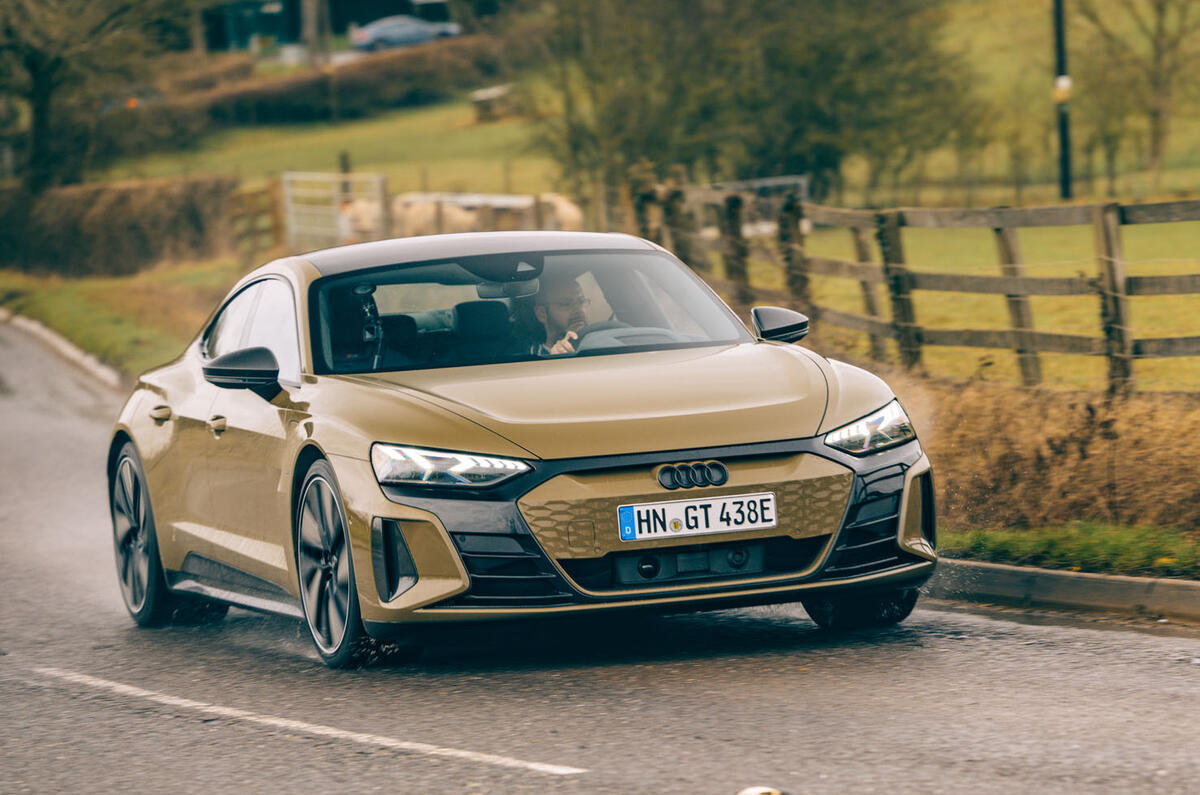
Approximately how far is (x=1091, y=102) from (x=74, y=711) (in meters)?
42.5

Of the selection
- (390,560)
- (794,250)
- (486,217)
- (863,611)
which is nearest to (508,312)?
(390,560)

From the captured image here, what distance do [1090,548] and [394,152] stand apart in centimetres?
6496

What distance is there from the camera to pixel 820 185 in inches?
1770

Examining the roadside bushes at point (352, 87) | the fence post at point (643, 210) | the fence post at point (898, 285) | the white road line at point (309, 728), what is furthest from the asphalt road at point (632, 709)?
the roadside bushes at point (352, 87)

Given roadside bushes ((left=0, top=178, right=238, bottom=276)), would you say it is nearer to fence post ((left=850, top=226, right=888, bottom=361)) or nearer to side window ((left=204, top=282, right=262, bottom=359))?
fence post ((left=850, top=226, right=888, bottom=361))

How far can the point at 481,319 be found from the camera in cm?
782

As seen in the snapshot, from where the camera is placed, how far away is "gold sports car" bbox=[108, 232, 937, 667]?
6645 mm

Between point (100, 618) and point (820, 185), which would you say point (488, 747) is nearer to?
point (100, 618)

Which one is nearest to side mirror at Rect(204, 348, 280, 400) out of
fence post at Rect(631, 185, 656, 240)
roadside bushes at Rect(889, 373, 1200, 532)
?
roadside bushes at Rect(889, 373, 1200, 532)

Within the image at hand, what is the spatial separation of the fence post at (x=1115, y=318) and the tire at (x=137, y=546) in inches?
208

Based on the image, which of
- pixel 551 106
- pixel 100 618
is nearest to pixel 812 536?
pixel 100 618

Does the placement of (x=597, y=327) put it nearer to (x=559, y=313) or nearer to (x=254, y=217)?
(x=559, y=313)

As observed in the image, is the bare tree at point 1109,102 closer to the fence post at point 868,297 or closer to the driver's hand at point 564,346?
the fence post at point 868,297

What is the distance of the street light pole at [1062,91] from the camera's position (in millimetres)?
40219
